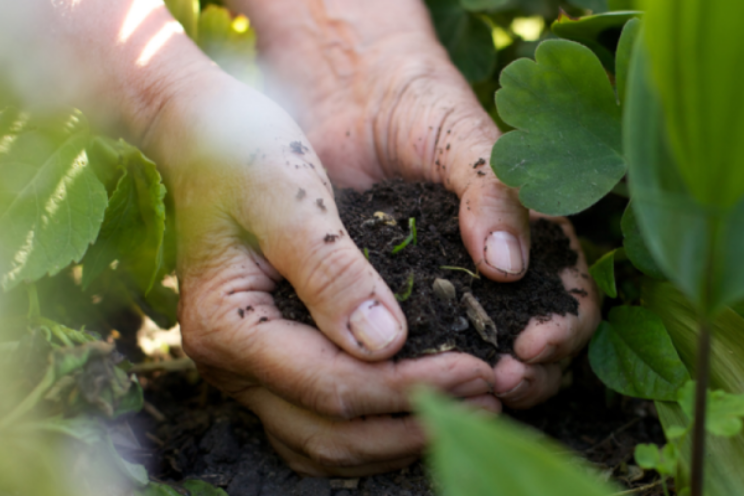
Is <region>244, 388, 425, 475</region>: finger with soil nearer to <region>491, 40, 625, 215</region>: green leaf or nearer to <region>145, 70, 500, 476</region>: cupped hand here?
<region>145, 70, 500, 476</region>: cupped hand

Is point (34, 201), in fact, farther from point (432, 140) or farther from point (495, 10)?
point (495, 10)

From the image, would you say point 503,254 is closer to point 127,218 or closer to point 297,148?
point 297,148

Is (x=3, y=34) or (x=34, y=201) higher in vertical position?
(x=3, y=34)

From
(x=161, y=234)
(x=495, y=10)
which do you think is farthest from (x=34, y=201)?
(x=495, y=10)

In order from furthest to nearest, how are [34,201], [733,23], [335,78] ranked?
[335,78], [34,201], [733,23]

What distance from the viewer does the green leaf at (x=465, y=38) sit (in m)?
2.19

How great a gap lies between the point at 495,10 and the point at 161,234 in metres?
1.67

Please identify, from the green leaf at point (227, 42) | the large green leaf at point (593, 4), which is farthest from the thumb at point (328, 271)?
the large green leaf at point (593, 4)

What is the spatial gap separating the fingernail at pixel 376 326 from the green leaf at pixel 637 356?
0.58 meters

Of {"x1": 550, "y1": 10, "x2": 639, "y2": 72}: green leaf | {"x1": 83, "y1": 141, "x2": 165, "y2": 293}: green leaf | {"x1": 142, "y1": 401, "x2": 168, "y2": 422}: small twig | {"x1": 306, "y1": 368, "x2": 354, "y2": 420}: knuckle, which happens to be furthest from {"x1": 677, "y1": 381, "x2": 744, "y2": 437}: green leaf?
{"x1": 142, "y1": 401, "x2": 168, "y2": 422}: small twig

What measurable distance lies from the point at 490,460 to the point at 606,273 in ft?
3.30

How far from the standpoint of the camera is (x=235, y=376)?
139cm

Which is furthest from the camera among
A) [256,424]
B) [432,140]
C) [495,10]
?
[495,10]

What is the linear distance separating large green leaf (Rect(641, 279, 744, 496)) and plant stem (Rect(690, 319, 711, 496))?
21 centimetres
